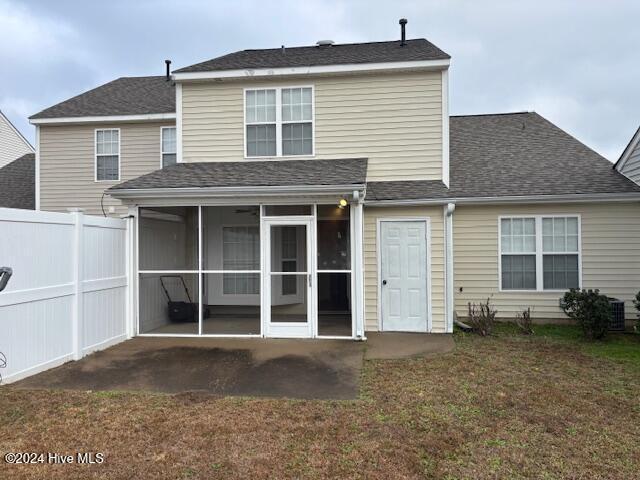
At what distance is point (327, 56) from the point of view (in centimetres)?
938

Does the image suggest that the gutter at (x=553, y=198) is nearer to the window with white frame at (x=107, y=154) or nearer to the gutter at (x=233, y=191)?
the gutter at (x=233, y=191)

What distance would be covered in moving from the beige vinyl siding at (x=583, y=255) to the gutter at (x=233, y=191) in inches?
149

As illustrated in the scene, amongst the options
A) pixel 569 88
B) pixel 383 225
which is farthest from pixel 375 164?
pixel 569 88

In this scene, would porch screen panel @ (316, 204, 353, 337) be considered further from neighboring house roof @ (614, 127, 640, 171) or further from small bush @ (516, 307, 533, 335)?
neighboring house roof @ (614, 127, 640, 171)

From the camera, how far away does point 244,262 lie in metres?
9.72

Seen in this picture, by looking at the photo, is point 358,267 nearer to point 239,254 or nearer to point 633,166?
point 239,254

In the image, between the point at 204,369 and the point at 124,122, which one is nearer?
the point at 204,369

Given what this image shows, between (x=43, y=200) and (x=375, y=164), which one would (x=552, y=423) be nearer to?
(x=375, y=164)

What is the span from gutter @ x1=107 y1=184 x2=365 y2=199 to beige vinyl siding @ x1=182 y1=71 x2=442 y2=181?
203 cm

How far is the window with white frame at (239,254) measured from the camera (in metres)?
9.70

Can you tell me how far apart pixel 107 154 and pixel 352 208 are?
858 centimetres

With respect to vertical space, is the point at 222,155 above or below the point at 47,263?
above

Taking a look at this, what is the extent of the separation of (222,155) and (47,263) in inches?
178

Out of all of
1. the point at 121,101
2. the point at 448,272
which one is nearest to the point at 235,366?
the point at 448,272
